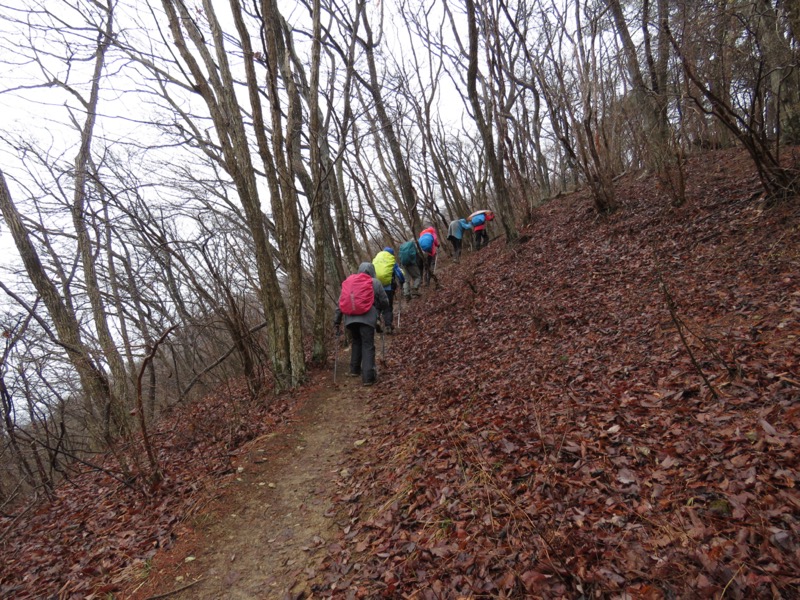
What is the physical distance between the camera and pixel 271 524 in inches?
166

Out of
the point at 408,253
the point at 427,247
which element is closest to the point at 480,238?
the point at 427,247

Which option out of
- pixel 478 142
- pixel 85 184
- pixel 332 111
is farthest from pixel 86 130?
pixel 478 142

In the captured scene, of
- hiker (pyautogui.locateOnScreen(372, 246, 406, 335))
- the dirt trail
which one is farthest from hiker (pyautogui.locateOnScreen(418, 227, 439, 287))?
the dirt trail

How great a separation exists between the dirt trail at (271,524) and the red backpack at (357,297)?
1.86 metres

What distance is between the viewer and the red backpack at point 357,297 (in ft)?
23.6

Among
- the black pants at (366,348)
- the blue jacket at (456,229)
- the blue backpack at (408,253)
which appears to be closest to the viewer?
the black pants at (366,348)

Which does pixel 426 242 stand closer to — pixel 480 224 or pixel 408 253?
pixel 408 253

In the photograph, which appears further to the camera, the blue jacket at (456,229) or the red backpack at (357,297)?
the blue jacket at (456,229)

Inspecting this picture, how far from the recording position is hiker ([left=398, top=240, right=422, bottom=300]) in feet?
39.0

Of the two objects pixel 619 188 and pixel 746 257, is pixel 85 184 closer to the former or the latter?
pixel 746 257

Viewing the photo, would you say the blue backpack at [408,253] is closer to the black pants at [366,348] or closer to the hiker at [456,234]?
the hiker at [456,234]

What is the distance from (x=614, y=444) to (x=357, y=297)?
4.75m

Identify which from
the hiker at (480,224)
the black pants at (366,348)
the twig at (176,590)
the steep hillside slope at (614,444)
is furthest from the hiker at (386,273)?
the twig at (176,590)

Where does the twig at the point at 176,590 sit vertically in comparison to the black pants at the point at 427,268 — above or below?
below
